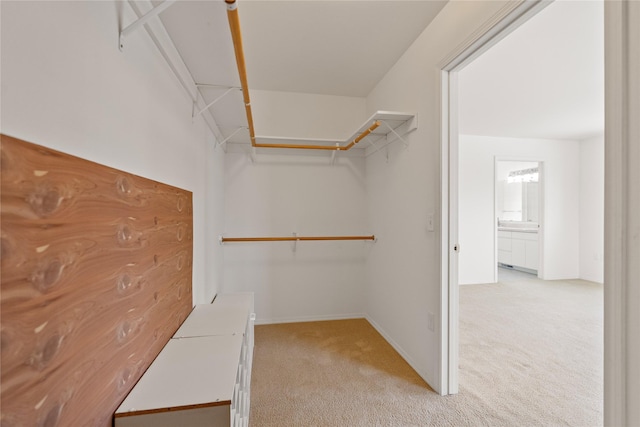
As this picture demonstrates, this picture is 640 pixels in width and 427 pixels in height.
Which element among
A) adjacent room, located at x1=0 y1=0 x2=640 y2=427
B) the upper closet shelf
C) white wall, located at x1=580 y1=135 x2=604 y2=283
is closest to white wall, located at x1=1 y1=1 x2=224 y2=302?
adjacent room, located at x1=0 y1=0 x2=640 y2=427

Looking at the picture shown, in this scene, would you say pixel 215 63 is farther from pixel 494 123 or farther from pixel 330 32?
pixel 494 123

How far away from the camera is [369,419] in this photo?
1581mm

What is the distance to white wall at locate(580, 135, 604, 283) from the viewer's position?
4488 mm

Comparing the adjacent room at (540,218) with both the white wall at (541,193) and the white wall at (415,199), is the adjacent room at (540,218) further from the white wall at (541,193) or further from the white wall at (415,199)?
the white wall at (415,199)

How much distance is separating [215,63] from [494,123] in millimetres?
4077

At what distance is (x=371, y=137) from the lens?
2729 mm

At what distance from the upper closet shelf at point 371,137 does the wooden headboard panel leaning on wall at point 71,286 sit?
1.64 meters

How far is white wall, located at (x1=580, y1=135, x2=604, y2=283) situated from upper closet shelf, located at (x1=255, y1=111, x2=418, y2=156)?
14.2ft

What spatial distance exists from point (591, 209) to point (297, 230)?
5.14 meters

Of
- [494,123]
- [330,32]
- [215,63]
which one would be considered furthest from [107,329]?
[494,123]

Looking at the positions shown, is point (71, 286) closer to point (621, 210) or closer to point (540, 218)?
point (621, 210)

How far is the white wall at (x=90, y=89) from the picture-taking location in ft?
1.73

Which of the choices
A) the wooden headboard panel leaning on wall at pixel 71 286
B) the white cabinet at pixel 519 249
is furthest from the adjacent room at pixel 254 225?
the white cabinet at pixel 519 249

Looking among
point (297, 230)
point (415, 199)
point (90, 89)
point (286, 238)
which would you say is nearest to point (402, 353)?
point (415, 199)
